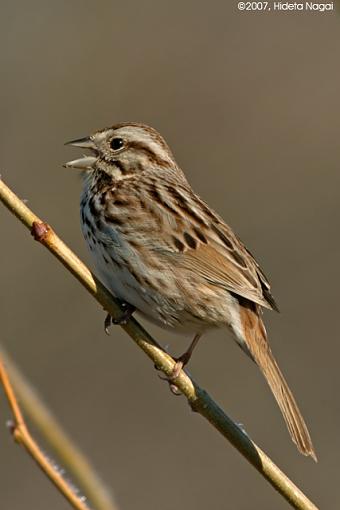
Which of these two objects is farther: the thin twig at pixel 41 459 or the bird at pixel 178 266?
the bird at pixel 178 266

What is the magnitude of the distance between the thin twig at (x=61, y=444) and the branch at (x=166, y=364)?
426mm

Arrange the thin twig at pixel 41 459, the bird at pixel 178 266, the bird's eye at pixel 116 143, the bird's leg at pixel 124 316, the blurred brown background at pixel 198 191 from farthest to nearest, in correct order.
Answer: the blurred brown background at pixel 198 191 → the bird's eye at pixel 116 143 → the bird at pixel 178 266 → the bird's leg at pixel 124 316 → the thin twig at pixel 41 459

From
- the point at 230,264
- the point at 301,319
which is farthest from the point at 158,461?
the point at 230,264

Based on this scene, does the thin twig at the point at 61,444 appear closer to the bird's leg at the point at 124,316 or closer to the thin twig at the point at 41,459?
the thin twig at the point at 41,459

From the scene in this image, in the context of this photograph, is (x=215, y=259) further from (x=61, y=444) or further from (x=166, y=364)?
(x=61, y=444)

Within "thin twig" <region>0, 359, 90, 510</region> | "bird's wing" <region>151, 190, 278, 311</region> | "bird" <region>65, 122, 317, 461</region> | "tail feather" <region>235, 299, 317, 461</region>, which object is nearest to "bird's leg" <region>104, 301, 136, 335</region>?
"bird" <region>65, 122, 317, 461</region>

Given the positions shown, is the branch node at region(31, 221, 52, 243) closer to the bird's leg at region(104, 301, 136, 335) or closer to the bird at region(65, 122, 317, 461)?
the bird's leg at region(104, 301, 136, 335)

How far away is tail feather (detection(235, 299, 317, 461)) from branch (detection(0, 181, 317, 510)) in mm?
512

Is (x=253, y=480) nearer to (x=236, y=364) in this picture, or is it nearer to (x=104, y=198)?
(x=236, y=364)

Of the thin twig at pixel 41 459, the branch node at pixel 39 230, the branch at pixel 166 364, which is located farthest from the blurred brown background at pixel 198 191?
the thin twig at pixel 41 459

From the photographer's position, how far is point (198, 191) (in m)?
10.8

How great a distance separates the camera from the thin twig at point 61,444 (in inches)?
91.9

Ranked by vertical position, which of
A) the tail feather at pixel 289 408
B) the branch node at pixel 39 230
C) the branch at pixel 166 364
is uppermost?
the branch node at pixel 39 230

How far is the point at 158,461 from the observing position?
7.85 m
